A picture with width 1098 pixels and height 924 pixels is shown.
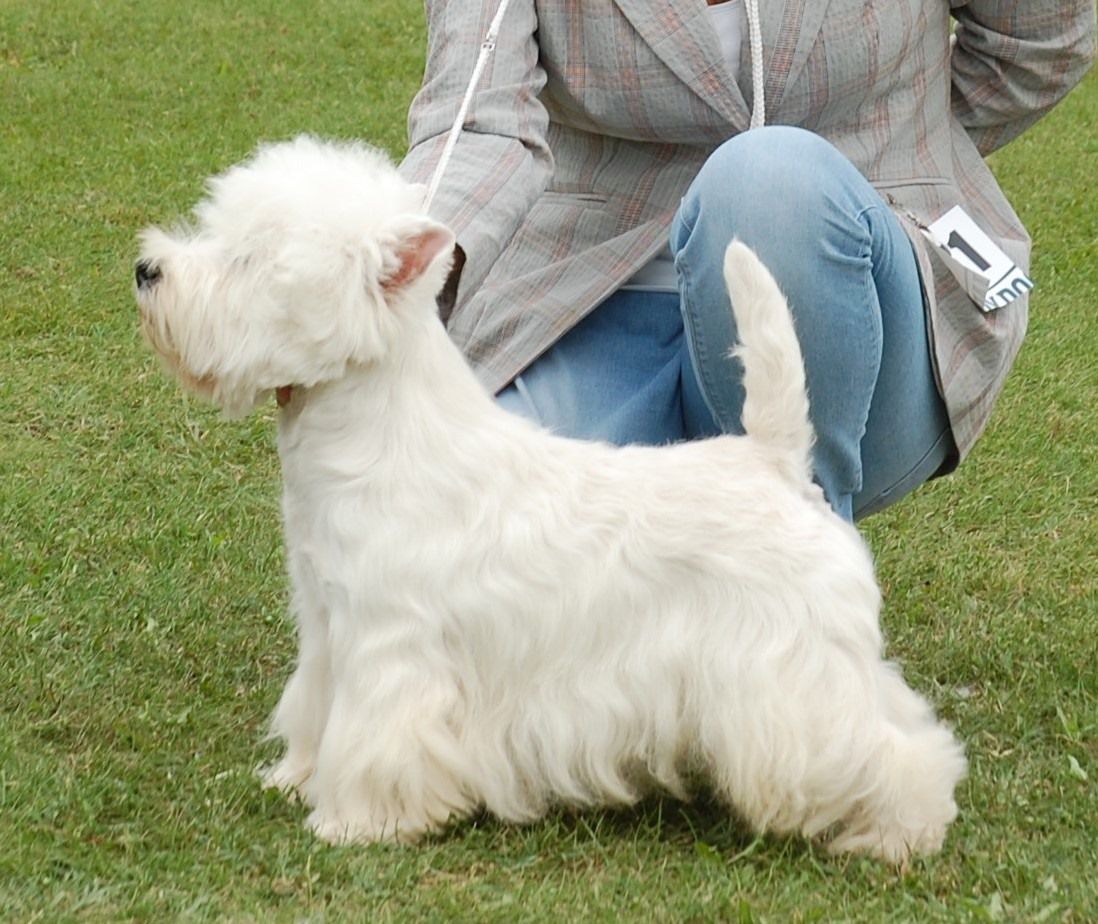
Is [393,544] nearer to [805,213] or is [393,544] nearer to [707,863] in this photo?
[707,863]

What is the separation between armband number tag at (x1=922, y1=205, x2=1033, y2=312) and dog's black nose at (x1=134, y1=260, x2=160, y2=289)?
1255 millimetres

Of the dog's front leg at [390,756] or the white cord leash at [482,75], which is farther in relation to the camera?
the white cord leash at [482,75]

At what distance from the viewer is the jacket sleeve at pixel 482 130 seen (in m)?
2.65

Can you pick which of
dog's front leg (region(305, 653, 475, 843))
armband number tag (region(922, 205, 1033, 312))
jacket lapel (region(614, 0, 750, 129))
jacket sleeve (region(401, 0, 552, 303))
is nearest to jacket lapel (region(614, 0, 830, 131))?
jacket lapel (region(614, 0, 750, 129))

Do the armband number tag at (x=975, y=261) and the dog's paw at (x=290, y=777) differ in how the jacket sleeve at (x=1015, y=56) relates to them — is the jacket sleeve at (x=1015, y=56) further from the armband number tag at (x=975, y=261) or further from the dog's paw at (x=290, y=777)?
the dog's paw at (x=290, y=777)

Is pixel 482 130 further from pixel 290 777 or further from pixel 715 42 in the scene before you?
pixel 290 777

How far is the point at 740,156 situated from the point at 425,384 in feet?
2.07

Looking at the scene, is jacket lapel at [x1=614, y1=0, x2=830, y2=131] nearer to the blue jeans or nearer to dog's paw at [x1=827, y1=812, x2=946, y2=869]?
the blue jeans

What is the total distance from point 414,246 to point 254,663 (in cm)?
119

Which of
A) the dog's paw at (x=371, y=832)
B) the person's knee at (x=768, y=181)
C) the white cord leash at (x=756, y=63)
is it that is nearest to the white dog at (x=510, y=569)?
the dog's paw at (x=371, y=832)

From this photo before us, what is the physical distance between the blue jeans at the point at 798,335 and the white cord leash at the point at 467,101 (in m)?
0.36

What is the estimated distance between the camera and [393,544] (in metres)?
2.33

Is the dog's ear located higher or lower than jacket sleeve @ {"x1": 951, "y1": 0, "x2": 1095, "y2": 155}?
higher

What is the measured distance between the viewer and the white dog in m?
2.30
